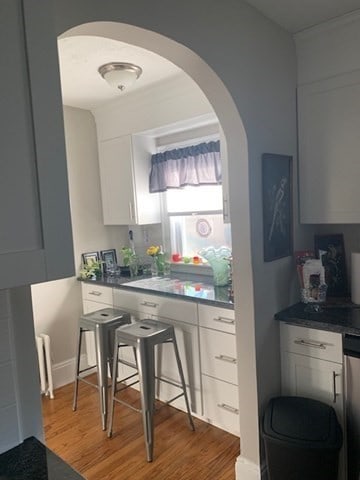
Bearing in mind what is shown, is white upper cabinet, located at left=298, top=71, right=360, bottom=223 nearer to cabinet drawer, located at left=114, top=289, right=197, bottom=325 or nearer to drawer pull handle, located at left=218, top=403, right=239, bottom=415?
cabinet drawer, located at left=114, top=289, right=197, bottom=325

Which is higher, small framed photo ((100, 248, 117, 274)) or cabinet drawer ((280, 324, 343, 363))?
small framed photo ((100, 248, 117, 274))

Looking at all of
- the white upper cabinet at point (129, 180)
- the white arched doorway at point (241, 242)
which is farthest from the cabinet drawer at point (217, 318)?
the white upper cabinet at point (129, 180)

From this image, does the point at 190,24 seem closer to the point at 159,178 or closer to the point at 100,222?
the point at 159,178

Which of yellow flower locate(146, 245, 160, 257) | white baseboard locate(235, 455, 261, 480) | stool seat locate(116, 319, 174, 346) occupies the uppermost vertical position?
yellow flower locate(146, 245, 160, 257)

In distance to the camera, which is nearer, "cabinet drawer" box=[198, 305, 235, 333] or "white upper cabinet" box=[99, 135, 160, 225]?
"cabinet drawer" box=[198, 305, 235, 333]

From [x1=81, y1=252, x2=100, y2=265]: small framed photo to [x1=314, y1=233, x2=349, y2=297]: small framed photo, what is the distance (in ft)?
6.69

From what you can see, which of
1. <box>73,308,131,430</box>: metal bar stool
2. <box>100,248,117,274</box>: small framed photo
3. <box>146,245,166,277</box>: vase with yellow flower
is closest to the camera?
<box>73,308,131,430</box>: metal bar stool

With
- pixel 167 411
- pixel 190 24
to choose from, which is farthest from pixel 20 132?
pixel 167 411

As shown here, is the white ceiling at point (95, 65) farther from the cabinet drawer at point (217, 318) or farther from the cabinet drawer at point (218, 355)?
the cabinet drawer at point (218, 355)

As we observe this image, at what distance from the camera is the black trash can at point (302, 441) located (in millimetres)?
1613

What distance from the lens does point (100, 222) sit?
11.9 feet

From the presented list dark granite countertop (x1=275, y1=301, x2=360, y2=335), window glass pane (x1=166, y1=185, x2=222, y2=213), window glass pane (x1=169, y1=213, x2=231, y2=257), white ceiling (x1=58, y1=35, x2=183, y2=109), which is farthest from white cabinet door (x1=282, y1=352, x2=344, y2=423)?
white ceiling (x1=58, y1=35, x2=183, y2=109)

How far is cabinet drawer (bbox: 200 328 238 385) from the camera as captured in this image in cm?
236

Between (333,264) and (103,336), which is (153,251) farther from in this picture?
(333,264)
